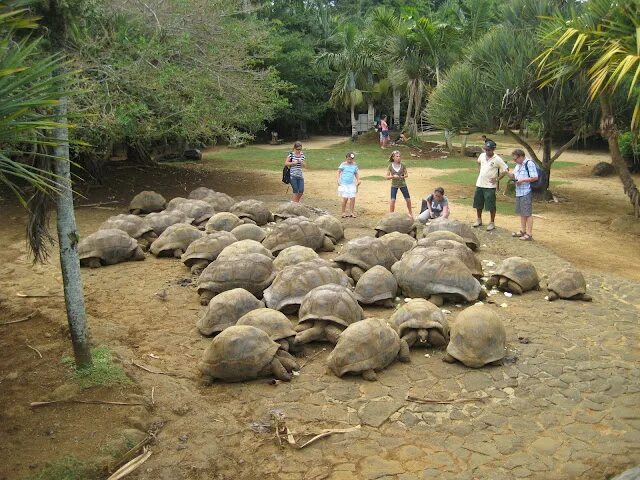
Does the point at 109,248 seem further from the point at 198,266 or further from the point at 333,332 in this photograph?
the point at 333,332

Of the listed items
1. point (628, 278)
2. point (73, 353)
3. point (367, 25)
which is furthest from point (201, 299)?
point (367, 25)

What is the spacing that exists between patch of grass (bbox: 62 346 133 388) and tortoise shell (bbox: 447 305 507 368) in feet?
9.31

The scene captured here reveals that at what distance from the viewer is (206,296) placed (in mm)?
7086

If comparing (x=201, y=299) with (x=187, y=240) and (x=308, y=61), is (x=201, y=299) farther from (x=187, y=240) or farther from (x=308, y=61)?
(x=308, y=61)

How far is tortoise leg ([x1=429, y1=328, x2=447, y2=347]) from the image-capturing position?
575 cm

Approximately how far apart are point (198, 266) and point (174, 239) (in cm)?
109

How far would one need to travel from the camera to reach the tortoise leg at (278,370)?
520 centimetres

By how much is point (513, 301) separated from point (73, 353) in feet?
15.7

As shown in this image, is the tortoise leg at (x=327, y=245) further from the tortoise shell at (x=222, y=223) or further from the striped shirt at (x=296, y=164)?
the striped shirt at (x=296, y=164)

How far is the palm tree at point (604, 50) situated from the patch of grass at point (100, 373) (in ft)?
21.1

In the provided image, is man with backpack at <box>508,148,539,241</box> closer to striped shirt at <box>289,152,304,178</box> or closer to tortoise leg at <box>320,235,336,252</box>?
tortoise leg at <box>320,235,336,252</box>

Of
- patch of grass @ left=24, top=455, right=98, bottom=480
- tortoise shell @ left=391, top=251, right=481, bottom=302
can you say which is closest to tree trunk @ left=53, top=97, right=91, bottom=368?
patch of grass @ left=24, top=455, right=98, bottom=480

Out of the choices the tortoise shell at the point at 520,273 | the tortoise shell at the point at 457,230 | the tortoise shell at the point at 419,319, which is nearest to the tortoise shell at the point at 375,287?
the tortoise shell at the point at 419,319

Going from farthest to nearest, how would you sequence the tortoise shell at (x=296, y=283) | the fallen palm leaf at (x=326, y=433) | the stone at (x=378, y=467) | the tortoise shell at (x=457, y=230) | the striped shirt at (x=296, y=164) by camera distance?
the striped shirt at (x=296, y=164) → the tortoise shell at (x=457, y=230) → the tortoise shell at (x=296, y=283) → the fallen palm leaf at (x=326, y=433) → the stone at (x=378, y=467)
